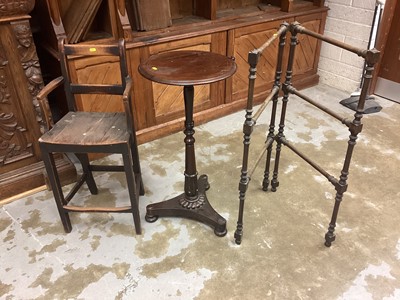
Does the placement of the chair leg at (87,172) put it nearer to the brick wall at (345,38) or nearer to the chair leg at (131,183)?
the chair leg at (131,183)

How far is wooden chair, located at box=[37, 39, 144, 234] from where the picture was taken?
1723 mm

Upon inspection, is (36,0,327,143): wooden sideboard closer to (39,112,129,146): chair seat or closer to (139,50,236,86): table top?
(39,112,129,146): chair seat

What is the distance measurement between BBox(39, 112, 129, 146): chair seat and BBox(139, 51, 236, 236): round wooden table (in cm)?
34

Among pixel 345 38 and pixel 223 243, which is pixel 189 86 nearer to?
pixel 223 243

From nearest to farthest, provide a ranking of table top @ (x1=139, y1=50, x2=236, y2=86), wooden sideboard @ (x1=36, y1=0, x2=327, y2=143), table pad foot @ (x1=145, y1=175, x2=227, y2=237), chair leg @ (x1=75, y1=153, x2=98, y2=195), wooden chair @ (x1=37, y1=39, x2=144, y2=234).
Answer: table top @ (x1=139, y1=50, x2=236, y2=86) < wooden chair @ (x1=37, y1=39, x2=144, y2=234) < table pad foot @ (x1=145, y1=175, x2=227, y2=237) < chair leg @ (x1=75, y1=153, x2=98, y2=195) < wooden sideboard @ (x1=36, y1=0, x2=327, y2=143)

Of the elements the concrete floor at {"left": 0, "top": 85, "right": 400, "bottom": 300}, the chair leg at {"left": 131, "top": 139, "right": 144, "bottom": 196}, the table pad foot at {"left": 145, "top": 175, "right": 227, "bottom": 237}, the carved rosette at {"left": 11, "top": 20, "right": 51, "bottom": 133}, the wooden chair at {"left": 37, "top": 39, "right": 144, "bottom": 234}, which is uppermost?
the carved rosette at {"left": 11, "top": 20, "right": 51, "bottom": 133}

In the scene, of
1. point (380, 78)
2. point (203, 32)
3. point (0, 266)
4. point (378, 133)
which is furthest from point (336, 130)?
point (0, 266)

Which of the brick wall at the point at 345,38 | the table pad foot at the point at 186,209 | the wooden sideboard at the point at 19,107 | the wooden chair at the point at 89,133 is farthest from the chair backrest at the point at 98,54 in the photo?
the brick wall at the point at 345,38

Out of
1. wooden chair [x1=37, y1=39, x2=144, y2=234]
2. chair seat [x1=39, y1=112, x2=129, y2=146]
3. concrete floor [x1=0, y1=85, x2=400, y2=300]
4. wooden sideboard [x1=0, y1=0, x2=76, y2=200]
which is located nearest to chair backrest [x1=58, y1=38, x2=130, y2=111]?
wooden chair [x1=37, y1=39, x2=144, y2=234]

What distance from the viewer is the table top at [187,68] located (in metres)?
1.59

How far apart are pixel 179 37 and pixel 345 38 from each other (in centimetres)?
184

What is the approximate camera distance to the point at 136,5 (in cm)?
255

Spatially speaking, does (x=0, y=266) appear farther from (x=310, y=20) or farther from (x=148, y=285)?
(x=310, y=20)

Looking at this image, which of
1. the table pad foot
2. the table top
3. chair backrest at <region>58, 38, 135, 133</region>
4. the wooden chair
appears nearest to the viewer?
the table top
